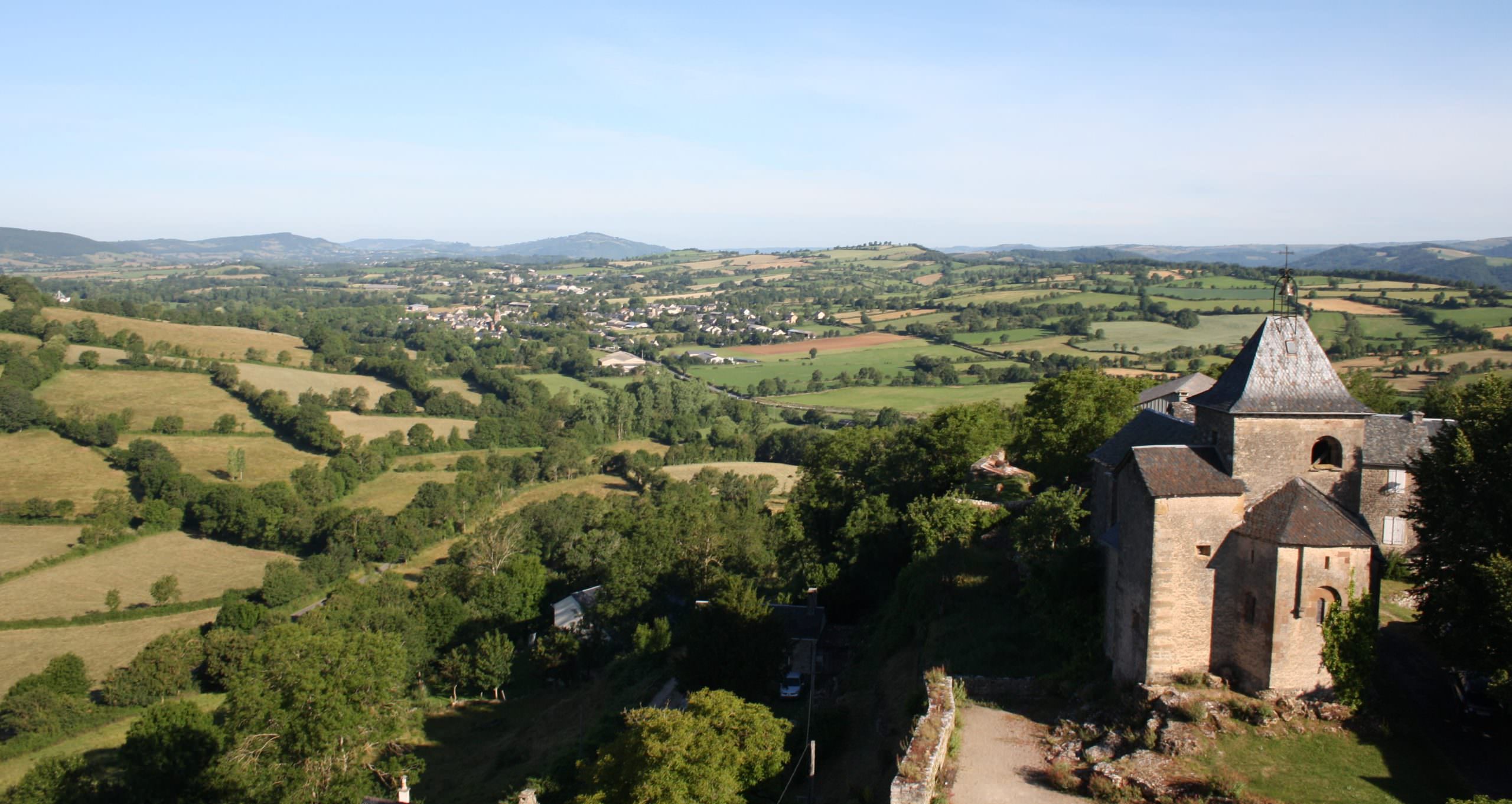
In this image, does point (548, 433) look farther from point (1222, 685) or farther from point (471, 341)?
point (1222, 685)

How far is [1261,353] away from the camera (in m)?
19.4

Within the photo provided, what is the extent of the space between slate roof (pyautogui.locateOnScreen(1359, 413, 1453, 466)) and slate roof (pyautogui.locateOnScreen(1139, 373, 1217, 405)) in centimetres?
1178

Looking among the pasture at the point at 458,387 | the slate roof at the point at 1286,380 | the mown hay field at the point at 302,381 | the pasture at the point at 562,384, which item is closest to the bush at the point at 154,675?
the slate roof at the point at 1286,380

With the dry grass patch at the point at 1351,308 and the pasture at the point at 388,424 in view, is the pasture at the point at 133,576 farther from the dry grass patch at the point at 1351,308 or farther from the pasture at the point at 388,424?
the dry grass patch at the point at 1351,308

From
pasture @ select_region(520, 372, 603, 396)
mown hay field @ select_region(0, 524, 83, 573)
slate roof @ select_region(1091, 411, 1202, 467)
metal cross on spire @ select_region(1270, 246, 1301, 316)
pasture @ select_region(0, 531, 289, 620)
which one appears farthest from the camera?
pasture @ select_region(520, 372, 603, 396)

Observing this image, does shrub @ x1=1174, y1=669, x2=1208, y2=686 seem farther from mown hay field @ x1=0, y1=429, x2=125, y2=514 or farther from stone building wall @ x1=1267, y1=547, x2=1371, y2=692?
mown hay field @ x1=0, y1=429, x2=125, y2=514

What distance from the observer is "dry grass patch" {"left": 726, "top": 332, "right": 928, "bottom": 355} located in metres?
120

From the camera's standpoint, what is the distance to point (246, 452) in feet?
241

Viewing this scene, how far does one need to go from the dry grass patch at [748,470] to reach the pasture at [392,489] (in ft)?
57.6

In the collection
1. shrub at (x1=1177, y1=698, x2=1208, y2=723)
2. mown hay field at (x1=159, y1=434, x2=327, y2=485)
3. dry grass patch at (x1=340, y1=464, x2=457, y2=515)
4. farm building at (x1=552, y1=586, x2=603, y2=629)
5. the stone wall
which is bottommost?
dry grass patch at (x1=340, y1=464, x2=457, y2=515)

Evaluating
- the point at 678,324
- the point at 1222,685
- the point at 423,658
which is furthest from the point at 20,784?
the point at 678,324

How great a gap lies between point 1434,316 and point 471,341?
113 metres

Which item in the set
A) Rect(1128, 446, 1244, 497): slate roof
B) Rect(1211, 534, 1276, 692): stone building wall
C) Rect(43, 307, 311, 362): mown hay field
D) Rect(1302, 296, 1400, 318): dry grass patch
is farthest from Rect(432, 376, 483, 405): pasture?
Rect(1211, 534, 1276, 692): stone building wall

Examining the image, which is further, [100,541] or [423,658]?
[100,541]
